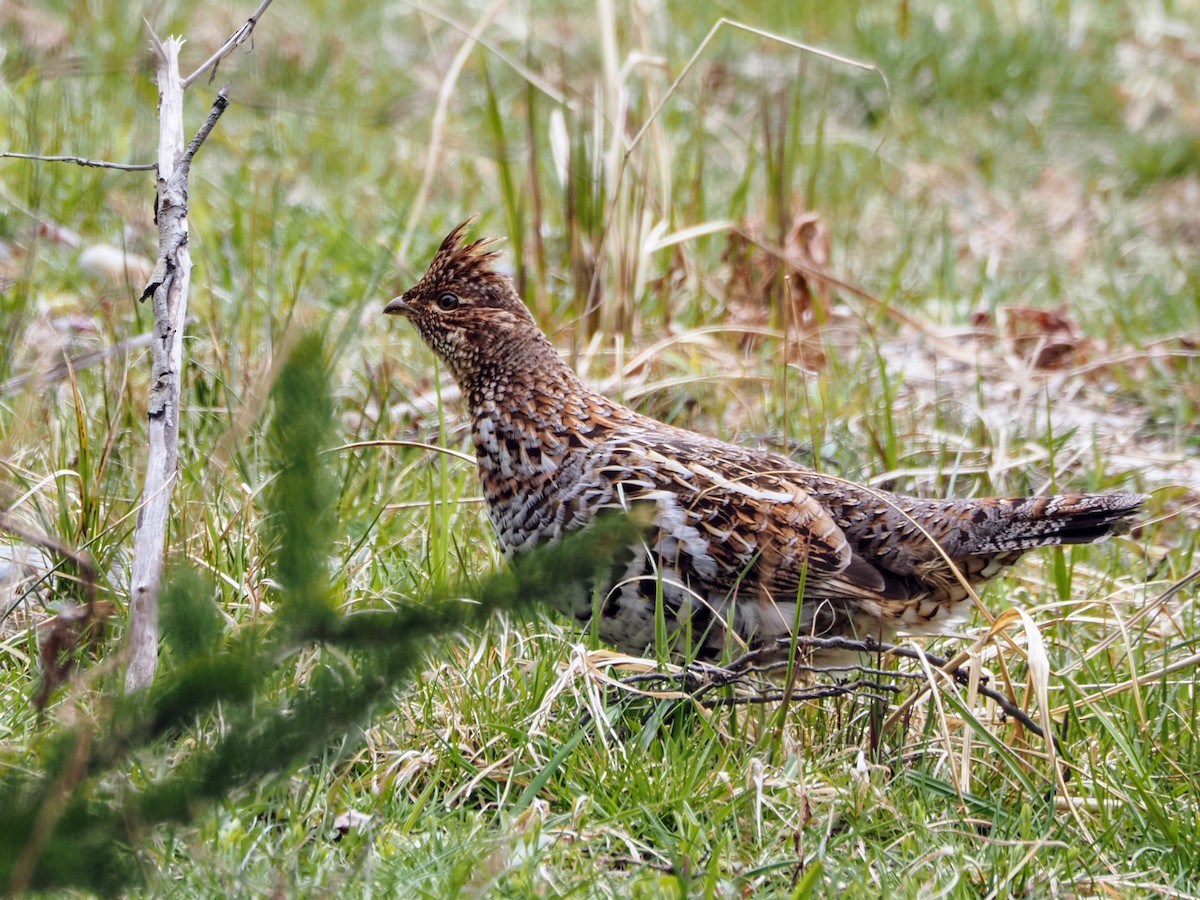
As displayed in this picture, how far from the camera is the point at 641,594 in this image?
3578mm

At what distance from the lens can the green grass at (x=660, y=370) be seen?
2961 millimetres

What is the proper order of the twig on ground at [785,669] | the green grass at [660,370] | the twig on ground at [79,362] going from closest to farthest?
the green grass at [660,370] → the twig on ground at [785,669] → the twig on ground at [79,362]

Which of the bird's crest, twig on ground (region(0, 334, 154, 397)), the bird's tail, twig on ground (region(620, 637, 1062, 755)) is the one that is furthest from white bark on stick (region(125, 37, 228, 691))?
the bird's tail

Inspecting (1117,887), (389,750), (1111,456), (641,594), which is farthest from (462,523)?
(1111,456)

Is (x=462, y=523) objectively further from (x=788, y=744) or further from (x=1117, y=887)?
(x=1117, y=887)

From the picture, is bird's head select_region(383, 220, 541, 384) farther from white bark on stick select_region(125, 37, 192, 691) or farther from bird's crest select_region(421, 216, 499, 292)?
white bark on stick select_region(125, 37, 192, 691)

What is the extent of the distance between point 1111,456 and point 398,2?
6011 mm

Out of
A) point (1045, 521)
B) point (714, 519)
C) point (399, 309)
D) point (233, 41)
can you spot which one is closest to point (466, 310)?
point (399, 309)

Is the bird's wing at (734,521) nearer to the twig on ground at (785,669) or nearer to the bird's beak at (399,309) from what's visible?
the twig on ground at (785,669)

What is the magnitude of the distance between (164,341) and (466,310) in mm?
1438

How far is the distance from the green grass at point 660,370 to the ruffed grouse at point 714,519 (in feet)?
0.82

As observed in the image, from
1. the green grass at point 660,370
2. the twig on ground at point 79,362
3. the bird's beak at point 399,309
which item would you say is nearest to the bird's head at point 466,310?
the bird's beak at point 399,309

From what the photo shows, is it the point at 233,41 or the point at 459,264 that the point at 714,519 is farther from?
the point at 233,41

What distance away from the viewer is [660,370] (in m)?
5.66
